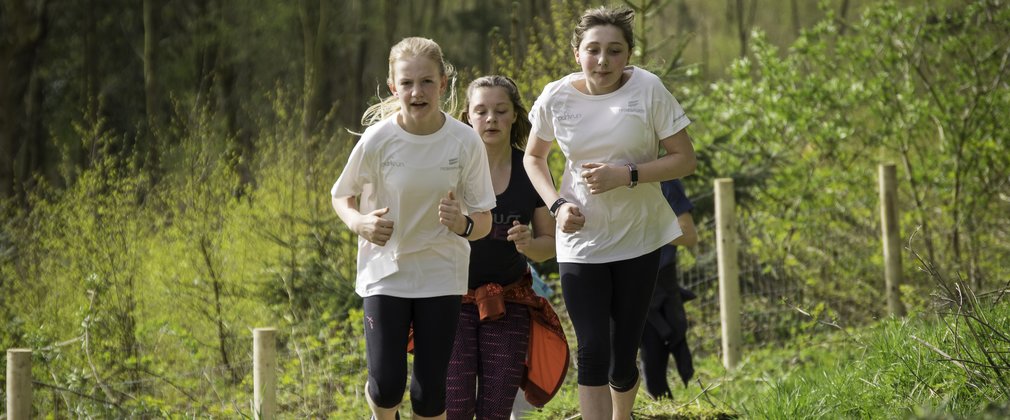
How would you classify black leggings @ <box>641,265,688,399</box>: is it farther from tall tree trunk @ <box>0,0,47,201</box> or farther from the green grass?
tall tree trunk @ <box>0,0,47,201</box>

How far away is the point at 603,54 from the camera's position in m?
4.27

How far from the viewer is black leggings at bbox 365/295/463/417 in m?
4.10

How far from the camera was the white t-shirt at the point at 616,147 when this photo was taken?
4316 millimetres

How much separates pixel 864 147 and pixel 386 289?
8.90 m

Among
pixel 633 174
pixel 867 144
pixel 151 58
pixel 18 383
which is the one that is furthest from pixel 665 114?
pixel 151 58

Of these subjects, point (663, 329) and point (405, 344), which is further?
point (663, 329)

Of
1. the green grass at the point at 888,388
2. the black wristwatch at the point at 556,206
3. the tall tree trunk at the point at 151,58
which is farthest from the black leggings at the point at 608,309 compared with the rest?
the tall tree trunk at the point at 151,58

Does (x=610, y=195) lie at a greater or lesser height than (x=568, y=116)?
lesser

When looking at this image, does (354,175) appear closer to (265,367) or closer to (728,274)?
(265,367)

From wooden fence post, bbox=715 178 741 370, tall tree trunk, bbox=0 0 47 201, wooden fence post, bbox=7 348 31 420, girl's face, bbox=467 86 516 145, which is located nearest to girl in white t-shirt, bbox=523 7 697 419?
girl's face, bbox=467 86 516 145

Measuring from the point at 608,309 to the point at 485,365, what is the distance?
620 millimetres

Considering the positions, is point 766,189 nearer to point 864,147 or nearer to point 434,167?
point 864,147

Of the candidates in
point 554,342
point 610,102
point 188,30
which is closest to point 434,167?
point 610,102

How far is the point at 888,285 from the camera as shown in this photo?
355 inches
